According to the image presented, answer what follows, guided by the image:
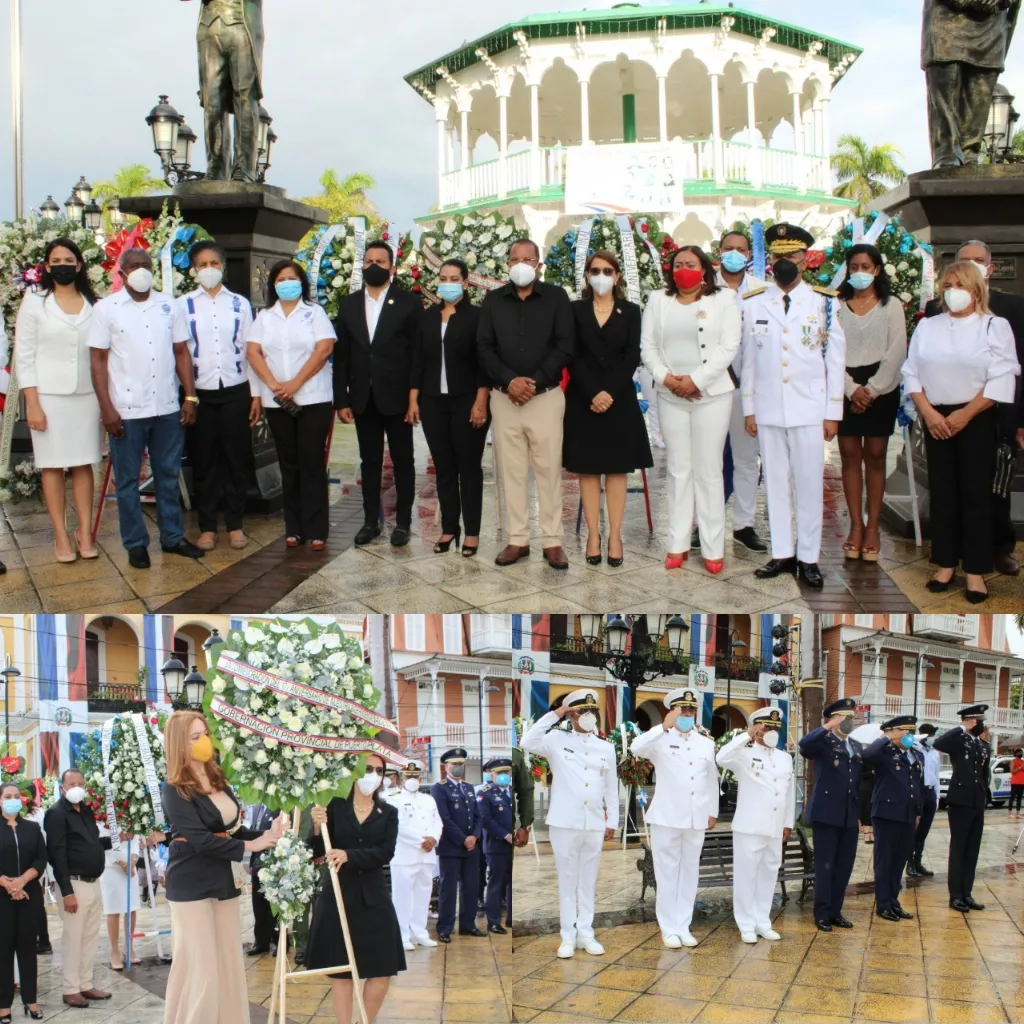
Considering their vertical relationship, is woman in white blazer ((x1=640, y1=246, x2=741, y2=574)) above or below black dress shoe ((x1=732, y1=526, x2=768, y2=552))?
above

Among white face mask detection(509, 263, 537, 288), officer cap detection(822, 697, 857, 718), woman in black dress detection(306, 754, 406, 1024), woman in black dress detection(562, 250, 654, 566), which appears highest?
white face mask detection(509, 263, 537, 288)

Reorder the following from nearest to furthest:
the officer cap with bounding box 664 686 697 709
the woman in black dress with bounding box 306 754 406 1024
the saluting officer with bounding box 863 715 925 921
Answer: the woman in black dress with bounding box 306 754 406 1024 → the officer cap with bounding box 664 686 697 709 → the saluting officer with bounding box 863 715 925 921

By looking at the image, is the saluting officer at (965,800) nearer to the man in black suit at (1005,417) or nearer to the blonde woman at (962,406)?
the man in black suit at (1005,417)

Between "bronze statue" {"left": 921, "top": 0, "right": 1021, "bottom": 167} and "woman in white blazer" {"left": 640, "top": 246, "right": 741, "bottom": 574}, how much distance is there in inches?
95.9

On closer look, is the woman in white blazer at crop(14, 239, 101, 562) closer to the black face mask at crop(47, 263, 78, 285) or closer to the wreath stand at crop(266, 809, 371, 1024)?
the black face mask at crop(47, 263, 78, 285)

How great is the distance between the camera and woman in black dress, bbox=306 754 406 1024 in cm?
495

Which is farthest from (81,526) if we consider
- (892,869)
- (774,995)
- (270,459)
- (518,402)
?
(892,869)

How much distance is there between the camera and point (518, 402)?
697 centimetres

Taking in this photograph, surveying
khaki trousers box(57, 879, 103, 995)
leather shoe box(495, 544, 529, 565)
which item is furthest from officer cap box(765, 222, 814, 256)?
khaki trousers box(57, 879, 103, 995)

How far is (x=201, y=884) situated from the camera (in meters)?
4.74

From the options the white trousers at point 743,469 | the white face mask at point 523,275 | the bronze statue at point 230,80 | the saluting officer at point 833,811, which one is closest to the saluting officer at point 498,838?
the saluting officer at point 833,811

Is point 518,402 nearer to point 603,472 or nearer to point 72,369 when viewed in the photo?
point 603,472

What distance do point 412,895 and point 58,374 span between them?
12.8 ft

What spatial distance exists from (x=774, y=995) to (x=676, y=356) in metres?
3.54
